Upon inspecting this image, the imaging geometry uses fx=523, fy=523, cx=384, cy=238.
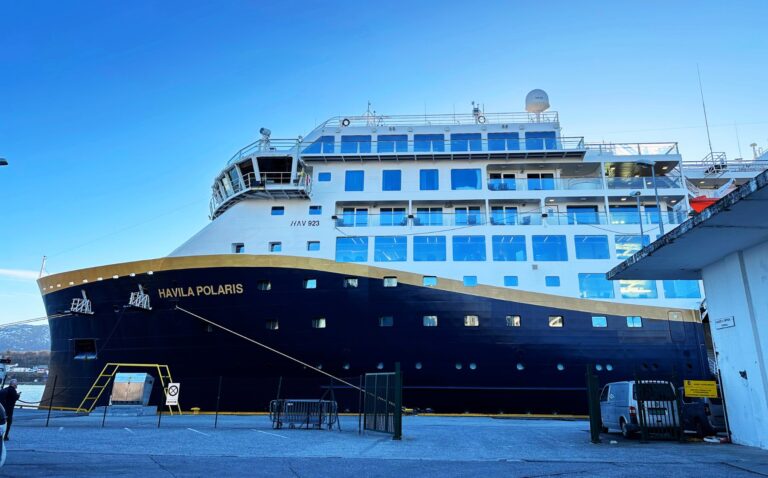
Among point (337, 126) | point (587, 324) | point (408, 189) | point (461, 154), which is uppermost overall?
point (337, 126)

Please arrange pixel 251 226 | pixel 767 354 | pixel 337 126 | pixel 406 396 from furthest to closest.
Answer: pixel 337 126 → pixel 251 226 → pixel 406 396 → pixel 767 354

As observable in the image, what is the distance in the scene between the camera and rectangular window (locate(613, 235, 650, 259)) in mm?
18469

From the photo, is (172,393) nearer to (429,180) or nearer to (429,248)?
(429,248)

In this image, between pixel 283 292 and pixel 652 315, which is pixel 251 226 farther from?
pixel 652 315

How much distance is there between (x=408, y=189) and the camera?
66.0ft

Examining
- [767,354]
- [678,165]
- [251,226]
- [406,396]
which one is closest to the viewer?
[767,354]

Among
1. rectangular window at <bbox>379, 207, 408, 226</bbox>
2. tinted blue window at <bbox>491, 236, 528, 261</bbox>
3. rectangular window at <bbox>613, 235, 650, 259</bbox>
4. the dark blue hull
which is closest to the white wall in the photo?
the dark blue hull

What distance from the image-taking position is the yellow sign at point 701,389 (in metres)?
10.5

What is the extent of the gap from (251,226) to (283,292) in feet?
13.9

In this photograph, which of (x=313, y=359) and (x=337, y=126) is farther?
(x=337, y=126)

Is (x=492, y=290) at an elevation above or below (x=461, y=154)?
below

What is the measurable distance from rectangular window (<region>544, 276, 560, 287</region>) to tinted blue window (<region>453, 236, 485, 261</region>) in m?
2.24

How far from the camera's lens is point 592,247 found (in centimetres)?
1848

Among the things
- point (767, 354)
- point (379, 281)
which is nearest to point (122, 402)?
point (379, 281)
